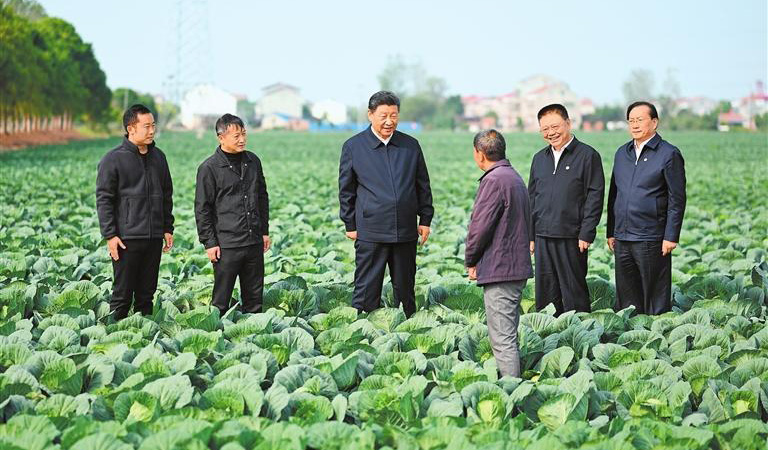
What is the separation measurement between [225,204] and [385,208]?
98 cm

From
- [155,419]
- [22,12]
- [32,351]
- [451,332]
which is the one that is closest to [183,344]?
[32,351]

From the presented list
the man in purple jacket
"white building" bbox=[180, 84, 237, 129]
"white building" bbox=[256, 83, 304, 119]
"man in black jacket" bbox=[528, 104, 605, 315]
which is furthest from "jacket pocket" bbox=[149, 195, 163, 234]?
"white building" bbox=[256, 83, 304, 119]

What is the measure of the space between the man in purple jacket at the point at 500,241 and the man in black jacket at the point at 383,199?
1083mm

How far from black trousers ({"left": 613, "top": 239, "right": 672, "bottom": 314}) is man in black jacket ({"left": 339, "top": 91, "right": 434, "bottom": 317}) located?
1.32 m

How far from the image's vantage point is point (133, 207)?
5.67 meters

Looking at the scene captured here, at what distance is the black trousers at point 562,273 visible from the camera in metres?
5.98

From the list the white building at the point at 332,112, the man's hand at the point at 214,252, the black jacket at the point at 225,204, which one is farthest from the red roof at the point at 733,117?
the man's hand at the point at 214,252

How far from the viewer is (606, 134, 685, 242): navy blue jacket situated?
229 inches

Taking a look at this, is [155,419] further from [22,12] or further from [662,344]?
[22,12]

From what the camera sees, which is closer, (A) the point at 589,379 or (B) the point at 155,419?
(B) the point at 155,419

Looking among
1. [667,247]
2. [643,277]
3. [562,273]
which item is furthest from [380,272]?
[667,247]

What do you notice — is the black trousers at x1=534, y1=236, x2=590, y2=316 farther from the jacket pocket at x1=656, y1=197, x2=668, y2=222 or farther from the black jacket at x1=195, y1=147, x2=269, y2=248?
the black jacket at x1=195, y1=147, x2=269, y2=248

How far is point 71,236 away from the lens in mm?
9844

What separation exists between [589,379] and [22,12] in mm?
71416
